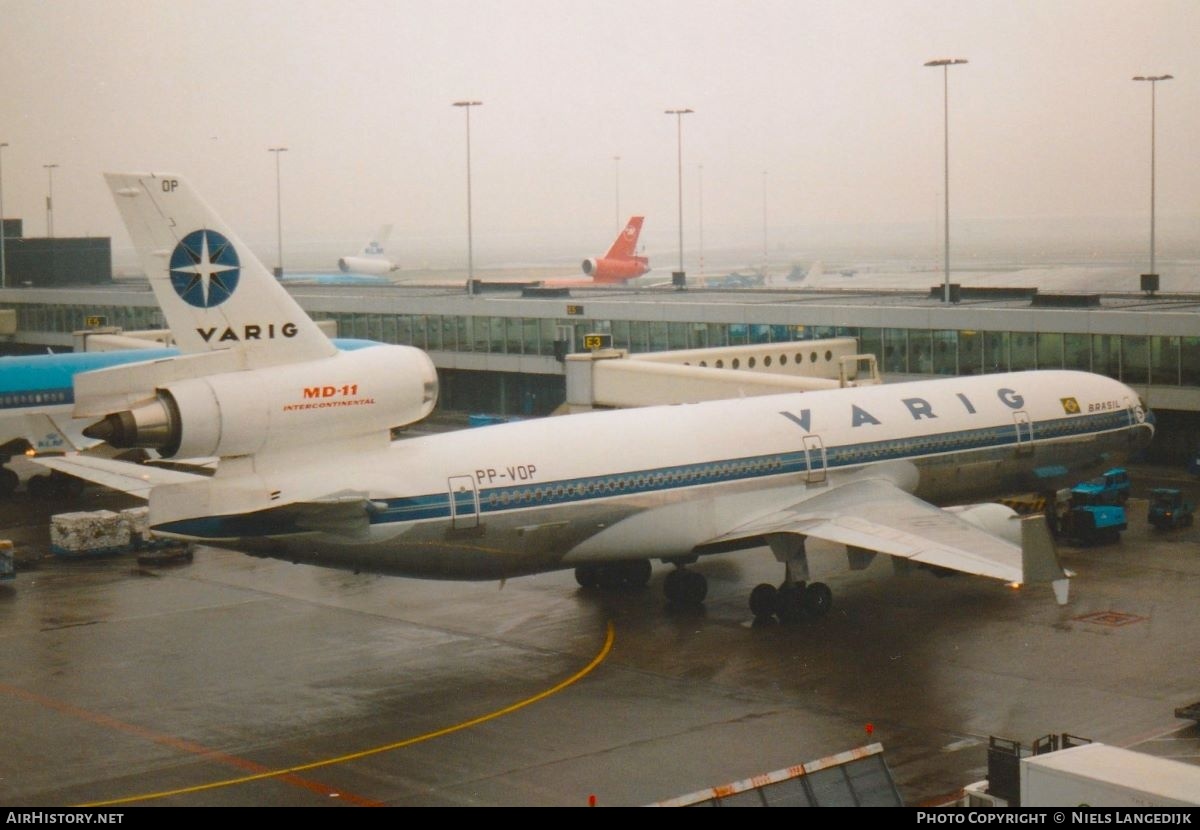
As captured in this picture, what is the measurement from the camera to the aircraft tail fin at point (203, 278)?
25484mm

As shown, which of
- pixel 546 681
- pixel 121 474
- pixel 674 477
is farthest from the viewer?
pixel 121 474

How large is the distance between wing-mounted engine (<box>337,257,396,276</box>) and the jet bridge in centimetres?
11703

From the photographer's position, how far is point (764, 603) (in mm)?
32562

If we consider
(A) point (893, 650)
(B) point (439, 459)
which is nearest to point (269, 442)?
(B) point (439, 459)

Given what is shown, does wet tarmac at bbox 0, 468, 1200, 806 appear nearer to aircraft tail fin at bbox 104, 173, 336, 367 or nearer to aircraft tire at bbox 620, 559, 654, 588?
aircraft tire at bbox 620, 559, 654, 588

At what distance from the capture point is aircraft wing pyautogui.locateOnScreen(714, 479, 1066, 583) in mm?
27734

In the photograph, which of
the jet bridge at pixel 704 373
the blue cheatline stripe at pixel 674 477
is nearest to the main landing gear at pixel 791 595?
the blue cheatline stripe at pixel 674 477

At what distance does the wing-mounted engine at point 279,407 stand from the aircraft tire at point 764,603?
29.8 ft

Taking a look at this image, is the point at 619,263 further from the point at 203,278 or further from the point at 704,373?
the point at 203,278

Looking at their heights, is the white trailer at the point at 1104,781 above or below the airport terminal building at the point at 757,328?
below

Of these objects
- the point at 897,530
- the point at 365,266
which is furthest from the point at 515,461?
the point at 365,266

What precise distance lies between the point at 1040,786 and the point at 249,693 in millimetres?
16525

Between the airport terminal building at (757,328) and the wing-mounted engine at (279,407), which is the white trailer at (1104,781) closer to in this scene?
the wing-mounted engine at (279,407)

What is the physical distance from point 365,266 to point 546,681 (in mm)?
143695
